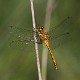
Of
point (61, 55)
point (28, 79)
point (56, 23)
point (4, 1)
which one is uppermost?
point (4, 1)

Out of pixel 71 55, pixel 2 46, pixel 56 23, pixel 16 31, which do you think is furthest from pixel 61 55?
pixel 16 31

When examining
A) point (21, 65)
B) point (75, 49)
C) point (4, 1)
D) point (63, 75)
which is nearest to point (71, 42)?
point (75, 49)

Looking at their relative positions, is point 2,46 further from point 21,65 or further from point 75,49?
point 75,49

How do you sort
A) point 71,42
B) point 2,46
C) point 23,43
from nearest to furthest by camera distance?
point 23,43 → point 2,46 → point 71,42

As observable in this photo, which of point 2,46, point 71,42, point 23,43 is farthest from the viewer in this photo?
point 71,42

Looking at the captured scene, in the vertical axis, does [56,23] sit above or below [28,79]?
above

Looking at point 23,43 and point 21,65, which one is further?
point 21,65

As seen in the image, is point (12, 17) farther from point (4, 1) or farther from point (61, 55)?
point (61, 55)
